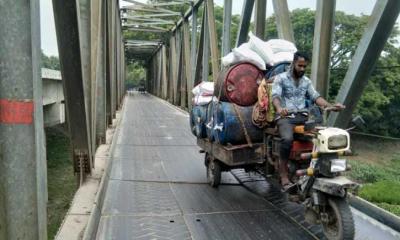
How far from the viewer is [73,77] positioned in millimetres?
4562

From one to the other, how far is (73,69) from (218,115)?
1.61 m

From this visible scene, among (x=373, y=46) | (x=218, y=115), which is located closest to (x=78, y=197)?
(x=218, y=115)

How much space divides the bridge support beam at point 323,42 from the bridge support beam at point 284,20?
1010mm

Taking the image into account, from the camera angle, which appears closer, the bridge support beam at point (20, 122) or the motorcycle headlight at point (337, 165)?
the bridge support beam at point (20, 122)

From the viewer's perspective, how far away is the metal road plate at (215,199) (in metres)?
4.95

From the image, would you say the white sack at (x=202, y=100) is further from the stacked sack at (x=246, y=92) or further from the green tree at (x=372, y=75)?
the green tree at (x=372, y=75)

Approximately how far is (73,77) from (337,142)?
260 centimetres

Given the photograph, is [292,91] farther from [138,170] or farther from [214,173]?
[138,170]

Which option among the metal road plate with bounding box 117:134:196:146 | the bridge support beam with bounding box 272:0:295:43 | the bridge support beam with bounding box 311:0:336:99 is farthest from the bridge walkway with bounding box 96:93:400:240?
the bridge support beam with bounding box 272:0:295:43

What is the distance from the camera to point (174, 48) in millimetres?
25141

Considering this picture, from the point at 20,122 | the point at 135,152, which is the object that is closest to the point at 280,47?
the point at 20,122

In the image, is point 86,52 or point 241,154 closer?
point 241,154

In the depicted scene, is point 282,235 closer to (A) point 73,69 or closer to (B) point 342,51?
(A) point 73,69

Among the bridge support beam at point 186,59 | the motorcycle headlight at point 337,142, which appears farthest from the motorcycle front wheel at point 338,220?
the bridge support beam at point 186,59
